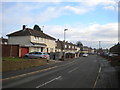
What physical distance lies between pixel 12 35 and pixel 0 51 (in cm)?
1812

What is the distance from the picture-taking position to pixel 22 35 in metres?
48.6

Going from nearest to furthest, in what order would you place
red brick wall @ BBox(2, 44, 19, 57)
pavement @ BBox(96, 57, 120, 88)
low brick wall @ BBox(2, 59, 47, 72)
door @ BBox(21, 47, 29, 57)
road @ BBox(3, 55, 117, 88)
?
road @ BBox(3, 55, 117, 88), pavement @ BBox(96, 57, 120, 88), low brick wall @ BBox(2, 59, 47, 72), red brick wall @ BBox(2, 44, 19, 57), door @ BBox(21, 47, 29, 57)

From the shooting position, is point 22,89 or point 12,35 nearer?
point 22,89

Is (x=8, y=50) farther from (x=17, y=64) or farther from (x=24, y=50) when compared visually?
(x=17, y=64)

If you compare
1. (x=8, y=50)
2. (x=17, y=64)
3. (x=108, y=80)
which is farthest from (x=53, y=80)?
(x=8, y=50)

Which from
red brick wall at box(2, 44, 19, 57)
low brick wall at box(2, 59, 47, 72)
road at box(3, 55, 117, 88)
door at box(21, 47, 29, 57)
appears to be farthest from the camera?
door at box(21, 47, 29, 57)

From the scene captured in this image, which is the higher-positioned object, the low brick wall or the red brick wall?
the red brick wall

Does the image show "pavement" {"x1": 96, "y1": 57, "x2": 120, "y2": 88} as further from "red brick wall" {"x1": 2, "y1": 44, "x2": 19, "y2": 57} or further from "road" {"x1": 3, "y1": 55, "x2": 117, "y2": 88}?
"red brick wall" {"x1": 2, "y1": 44, "x2": 19, "y2": 57}

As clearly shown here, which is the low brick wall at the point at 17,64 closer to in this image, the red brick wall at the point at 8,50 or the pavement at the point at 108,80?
the red brick wall at the point at 8,50

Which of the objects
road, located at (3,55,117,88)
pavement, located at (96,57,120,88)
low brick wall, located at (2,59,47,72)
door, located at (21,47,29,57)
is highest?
door, located at (21,47,29,57)

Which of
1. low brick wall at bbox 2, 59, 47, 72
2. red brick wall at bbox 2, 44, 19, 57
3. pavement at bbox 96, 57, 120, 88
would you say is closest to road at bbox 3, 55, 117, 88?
pavement at bbox 96, 57, 120, 88

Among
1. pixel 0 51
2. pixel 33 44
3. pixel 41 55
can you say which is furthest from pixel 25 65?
pixel 33 44

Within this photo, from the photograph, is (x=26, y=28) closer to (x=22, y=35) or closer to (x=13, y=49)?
(x=22, y=35)

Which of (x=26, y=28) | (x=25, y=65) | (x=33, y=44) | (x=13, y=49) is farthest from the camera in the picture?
(x=26, y=28)
